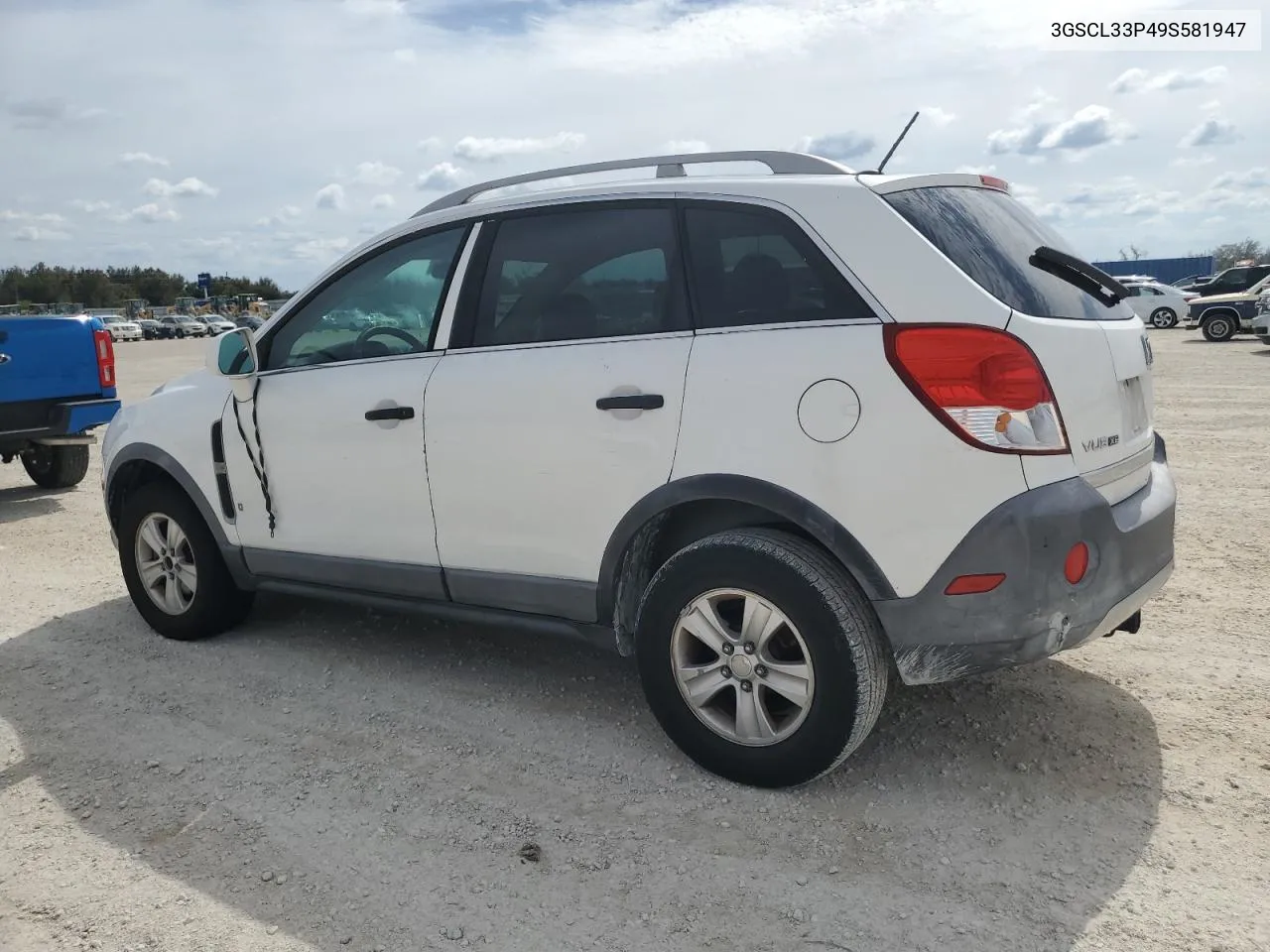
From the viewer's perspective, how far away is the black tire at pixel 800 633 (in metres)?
3.05

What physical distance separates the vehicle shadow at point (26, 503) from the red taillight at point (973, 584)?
24.4 feet

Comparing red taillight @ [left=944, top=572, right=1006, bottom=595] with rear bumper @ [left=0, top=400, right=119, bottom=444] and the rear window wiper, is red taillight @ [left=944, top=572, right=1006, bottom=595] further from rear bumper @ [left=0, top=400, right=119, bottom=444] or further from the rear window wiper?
rear bumper @ [left=0, top=400, right=119, bottom=444]

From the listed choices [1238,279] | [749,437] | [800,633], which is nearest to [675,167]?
[749,437]

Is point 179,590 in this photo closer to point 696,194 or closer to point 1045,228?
point 696,194

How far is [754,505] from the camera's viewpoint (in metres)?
3.21

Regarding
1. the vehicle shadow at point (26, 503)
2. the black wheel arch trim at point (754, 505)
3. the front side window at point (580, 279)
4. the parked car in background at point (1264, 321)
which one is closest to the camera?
the black wheel arch trim at point (754, 505)

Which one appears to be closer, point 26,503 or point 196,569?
point 196,569

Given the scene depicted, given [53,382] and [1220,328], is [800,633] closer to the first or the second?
[53,382]

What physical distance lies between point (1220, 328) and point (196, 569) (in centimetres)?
2354

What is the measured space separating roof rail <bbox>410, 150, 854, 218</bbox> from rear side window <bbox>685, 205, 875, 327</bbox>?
294mm

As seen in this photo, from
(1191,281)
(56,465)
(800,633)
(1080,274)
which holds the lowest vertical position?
(56,465)

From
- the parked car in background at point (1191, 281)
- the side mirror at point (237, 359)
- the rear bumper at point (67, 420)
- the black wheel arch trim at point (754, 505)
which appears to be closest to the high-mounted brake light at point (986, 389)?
the black wheel arch trim at point (754, 505)

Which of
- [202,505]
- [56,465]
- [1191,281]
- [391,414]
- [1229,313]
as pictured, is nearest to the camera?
[391,414]

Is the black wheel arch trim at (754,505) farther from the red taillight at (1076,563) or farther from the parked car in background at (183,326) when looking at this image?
the parked car in background at (183,326)
